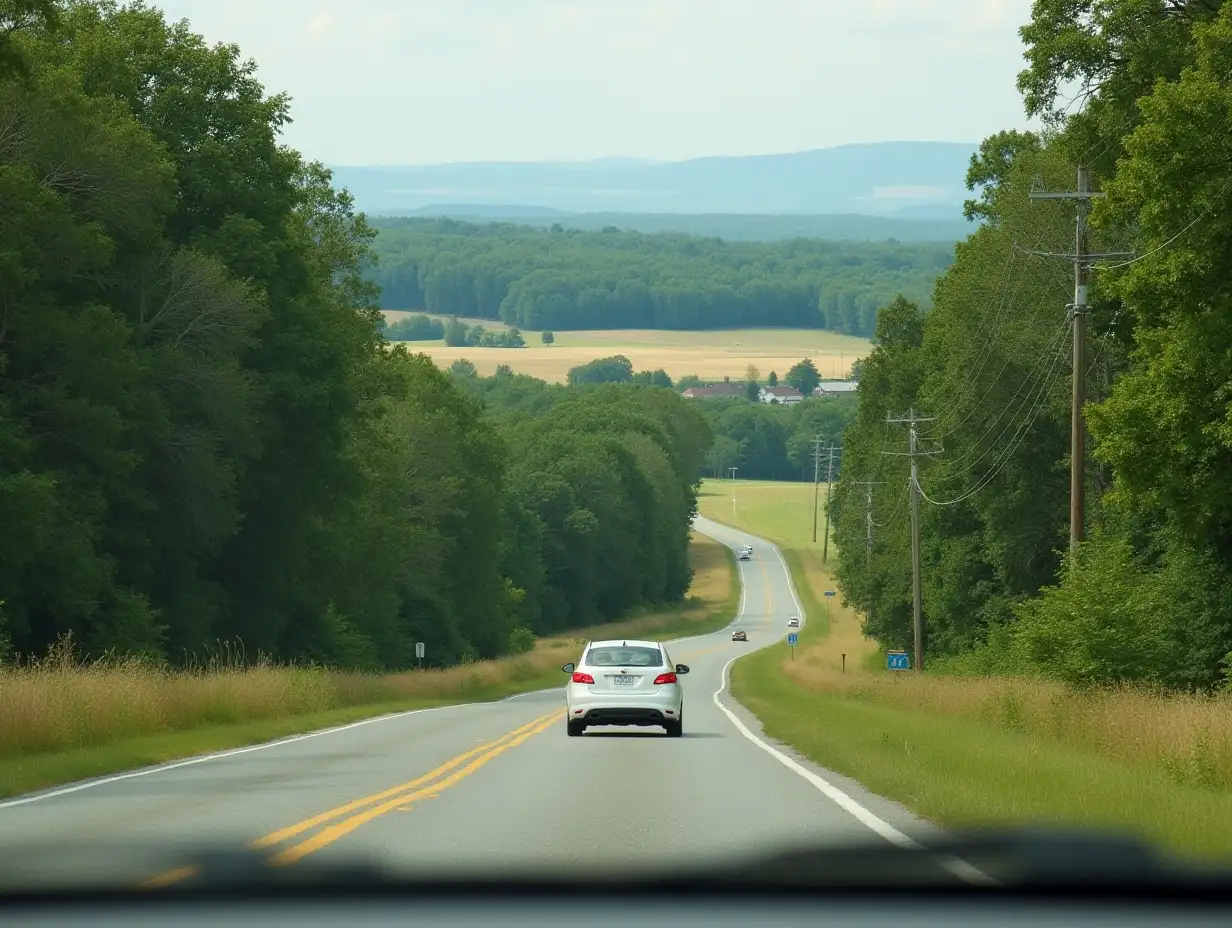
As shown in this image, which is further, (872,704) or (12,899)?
(872,704)

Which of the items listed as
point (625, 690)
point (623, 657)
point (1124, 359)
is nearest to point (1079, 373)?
point (623, 657)

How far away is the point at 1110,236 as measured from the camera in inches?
1998

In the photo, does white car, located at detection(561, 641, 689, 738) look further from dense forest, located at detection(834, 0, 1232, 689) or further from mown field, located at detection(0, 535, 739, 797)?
dense forest, located at detection(834, 0, 1232, 689)

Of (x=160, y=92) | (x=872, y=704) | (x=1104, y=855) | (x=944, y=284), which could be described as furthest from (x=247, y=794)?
(x=944, y=284)

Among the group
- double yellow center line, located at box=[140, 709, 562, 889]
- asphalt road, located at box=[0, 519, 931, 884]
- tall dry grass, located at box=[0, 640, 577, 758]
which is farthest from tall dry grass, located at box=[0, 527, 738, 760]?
double yellow center line, located at box=[140, 709, 562, 889]

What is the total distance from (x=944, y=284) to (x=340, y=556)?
25.3 meters

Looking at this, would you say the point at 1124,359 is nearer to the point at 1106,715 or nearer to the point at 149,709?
the point at 1106,715

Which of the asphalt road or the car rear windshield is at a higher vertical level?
the asphalt road

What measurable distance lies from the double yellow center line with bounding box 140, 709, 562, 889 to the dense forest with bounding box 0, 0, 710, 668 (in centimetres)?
1086

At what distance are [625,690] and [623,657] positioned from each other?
545 millimetres

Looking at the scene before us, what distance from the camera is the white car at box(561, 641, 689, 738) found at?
1145 inches

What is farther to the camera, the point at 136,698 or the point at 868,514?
the point at 868,514

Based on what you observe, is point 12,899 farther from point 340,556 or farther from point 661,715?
point 340,556

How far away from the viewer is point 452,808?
16.3m
